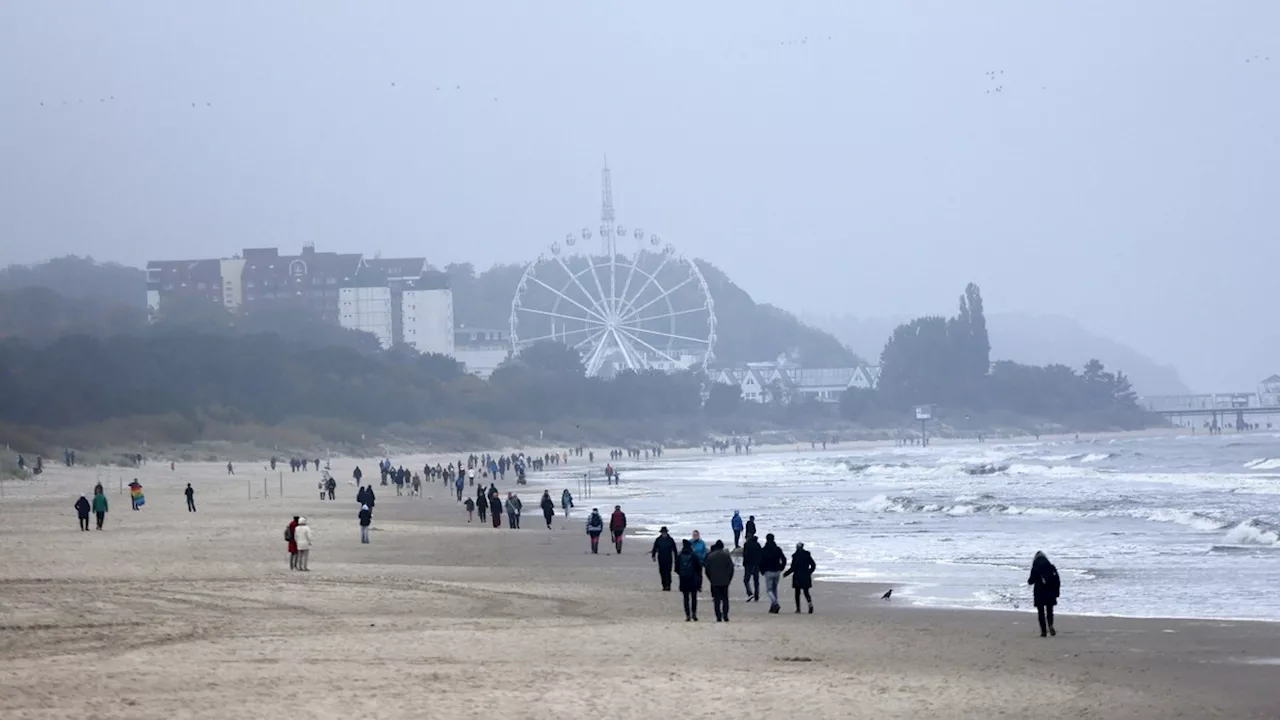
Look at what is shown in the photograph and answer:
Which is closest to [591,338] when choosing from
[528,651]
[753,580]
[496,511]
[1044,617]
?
[496,511]

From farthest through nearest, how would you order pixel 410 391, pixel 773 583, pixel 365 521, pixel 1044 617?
pixel 410 391
pixel 365 521
pixel 773 583
pixel 1044 617

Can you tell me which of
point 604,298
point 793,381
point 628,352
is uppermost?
point 604,298

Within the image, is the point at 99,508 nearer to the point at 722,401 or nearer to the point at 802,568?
the point at 802,568

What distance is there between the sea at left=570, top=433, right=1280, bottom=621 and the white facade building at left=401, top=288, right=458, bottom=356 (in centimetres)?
8227

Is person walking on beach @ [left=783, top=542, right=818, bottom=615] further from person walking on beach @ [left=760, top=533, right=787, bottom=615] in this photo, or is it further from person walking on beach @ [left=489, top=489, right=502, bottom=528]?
person walking on beach @ [left=489, top=489, right=502, bottom=528]

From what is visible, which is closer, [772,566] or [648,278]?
[772,566]

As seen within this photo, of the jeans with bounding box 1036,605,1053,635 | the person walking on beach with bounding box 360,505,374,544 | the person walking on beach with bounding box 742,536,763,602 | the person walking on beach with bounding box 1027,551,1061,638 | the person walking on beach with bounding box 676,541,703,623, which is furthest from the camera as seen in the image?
the person walking on beach with bounding box 360,505,374,544

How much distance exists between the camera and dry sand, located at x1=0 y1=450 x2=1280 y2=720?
963cm

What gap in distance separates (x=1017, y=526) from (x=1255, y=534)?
5376 mm

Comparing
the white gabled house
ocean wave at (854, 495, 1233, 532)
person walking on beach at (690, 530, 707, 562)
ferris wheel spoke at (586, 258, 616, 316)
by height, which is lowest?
A: ocean wave at (854, 495, 1233, 532)

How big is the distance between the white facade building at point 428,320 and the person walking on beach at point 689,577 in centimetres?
12763

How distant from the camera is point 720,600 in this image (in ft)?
47.3

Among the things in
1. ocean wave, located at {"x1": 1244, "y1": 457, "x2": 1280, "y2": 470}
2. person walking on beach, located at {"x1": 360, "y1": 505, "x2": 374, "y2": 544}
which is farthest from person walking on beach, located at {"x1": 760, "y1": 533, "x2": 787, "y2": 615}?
ocean wave, located at {"x1": 1244, "y1": 457, "x2": 1280, "y2": 470}

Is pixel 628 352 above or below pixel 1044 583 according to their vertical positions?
above
